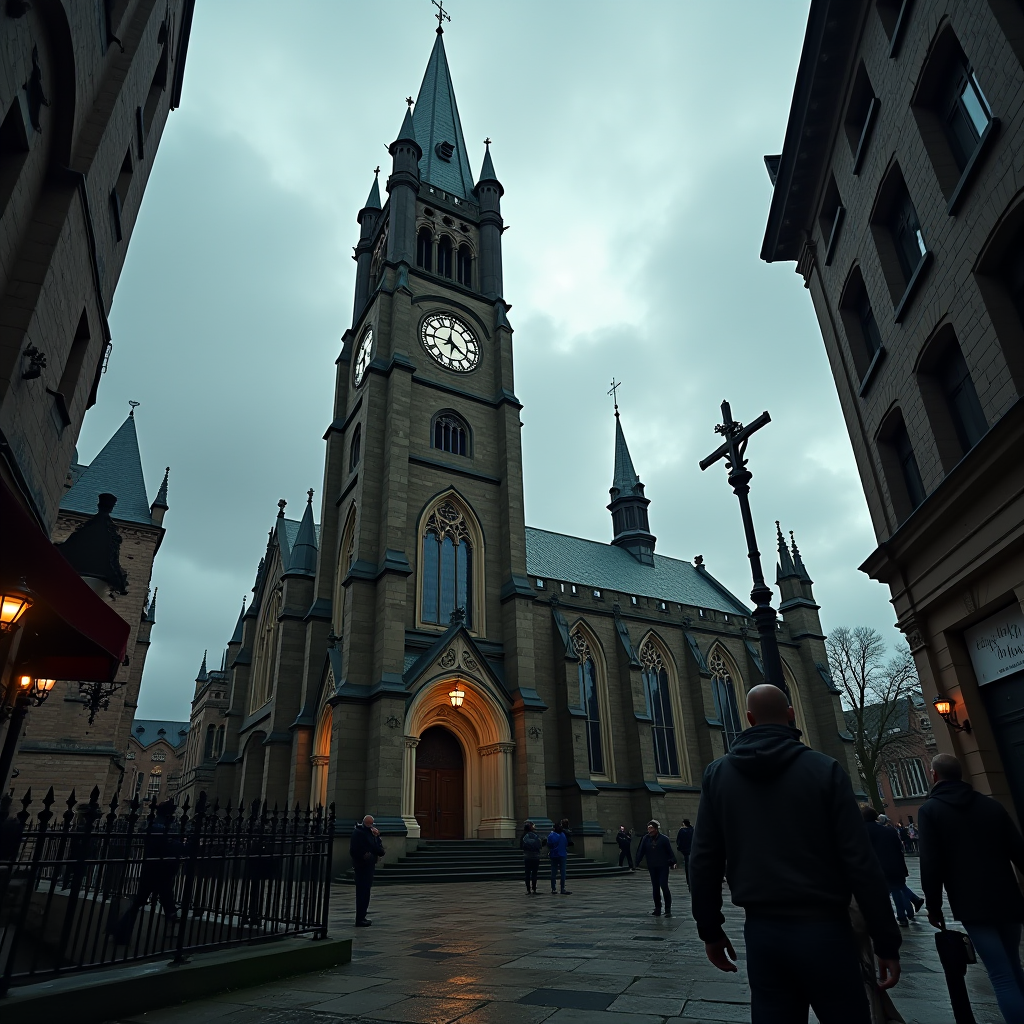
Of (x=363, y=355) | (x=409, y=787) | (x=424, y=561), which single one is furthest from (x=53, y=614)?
(x=363, y=355)

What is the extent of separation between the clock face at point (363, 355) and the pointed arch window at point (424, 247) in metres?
5.01

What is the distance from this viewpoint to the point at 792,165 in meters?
15.1

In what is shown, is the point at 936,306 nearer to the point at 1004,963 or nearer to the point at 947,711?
the point at 947,711

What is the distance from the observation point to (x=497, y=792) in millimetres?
23438

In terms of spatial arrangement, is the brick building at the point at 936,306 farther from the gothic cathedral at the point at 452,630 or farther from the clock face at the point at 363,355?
the clock face at the point at 363,355

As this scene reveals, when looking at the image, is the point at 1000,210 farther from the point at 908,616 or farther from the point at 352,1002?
the point at 352,1002

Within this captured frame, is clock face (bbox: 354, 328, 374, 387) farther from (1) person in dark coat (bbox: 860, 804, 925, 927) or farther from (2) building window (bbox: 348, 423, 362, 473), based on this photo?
(1) person in dark coat (bbox: 860, 804, 925, 927)

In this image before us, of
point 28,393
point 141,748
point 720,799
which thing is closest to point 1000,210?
point 720,799

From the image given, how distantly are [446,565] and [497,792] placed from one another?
865 centimetres

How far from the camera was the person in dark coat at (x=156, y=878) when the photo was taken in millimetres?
6133

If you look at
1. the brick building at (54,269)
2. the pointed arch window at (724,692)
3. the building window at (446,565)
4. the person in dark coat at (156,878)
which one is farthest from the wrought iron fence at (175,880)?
the pointed arch window at (724,692)

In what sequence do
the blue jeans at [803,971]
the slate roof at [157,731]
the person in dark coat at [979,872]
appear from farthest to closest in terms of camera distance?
the slate roof at [157,731]
the person in dark coat at [979,872]
the blue jeans at [803,971]

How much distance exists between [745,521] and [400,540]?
54.0ft

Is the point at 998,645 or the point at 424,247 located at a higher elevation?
the point at 424,247
